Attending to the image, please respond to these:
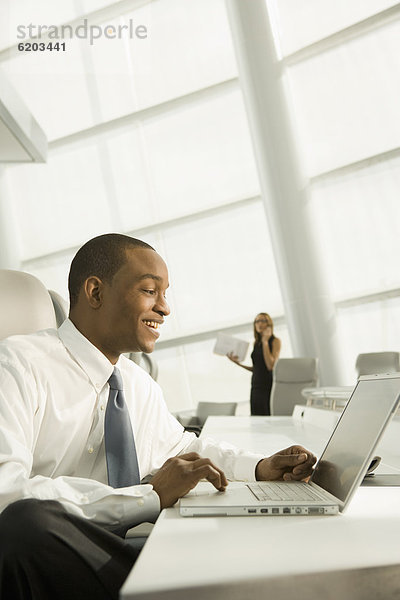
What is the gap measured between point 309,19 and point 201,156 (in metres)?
2.40

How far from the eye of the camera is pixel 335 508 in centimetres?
108

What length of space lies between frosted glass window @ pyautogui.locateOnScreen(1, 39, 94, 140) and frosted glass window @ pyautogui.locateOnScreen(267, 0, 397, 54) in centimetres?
317

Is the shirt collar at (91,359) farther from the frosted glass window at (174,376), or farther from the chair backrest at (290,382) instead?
the frosted glass window at (174,376)

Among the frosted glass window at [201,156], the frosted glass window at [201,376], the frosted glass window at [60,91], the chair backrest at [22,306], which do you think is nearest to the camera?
the chair backrest at [22,306]

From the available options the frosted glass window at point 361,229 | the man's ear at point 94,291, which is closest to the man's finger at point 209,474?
the man's ear at point 94,291

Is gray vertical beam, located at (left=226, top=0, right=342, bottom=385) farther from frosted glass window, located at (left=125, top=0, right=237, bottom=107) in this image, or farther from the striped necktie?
the striped necktie

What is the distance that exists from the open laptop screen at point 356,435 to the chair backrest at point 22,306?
48.1 inches

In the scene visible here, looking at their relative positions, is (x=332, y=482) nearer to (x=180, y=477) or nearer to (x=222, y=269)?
(x=180, y=477)

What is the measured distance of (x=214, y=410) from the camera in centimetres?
687

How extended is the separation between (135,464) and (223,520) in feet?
1.51

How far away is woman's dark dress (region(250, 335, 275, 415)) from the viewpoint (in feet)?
22.4

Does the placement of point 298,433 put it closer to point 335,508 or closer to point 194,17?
point 335,508

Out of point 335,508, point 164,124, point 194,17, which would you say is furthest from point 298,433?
point 194,17

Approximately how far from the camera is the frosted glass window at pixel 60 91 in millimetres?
9703
